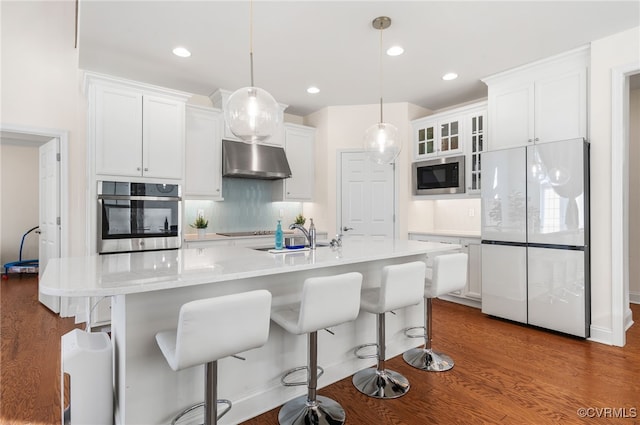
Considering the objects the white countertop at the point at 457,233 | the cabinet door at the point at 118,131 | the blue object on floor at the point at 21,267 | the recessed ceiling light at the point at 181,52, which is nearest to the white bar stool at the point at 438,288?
the white countertop at the point at 457,233

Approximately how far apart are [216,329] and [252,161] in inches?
126

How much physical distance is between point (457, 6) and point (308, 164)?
297 cm

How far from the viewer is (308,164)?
17.0ft

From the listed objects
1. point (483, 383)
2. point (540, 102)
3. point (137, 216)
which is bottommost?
point (483, 383)

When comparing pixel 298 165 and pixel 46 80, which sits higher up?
pixel 46 80

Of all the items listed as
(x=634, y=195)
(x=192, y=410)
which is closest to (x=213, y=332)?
(x=192, y=410)

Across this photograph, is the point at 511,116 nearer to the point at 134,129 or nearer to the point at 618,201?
the point at 618,201

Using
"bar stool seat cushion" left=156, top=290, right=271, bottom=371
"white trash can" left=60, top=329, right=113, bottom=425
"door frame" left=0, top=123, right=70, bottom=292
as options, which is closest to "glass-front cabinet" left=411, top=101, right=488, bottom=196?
"bar stool seat cushion" left=156, top=290, right=271, bottom=371

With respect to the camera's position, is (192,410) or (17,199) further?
(17,199)

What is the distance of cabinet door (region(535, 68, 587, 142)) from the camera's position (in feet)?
10.7

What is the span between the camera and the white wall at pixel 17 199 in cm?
670

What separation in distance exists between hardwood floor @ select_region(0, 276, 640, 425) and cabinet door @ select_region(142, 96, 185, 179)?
1.90 metres

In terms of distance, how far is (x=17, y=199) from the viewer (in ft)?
22.3

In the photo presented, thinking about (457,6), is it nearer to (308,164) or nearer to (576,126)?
(576,126)
